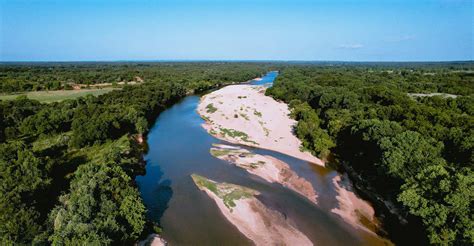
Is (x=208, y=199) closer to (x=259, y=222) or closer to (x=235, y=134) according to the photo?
(x=259, y=222)

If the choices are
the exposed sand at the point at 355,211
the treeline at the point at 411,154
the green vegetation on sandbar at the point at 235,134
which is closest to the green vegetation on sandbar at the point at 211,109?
the green vegetation on sandbar at the point at 235,134

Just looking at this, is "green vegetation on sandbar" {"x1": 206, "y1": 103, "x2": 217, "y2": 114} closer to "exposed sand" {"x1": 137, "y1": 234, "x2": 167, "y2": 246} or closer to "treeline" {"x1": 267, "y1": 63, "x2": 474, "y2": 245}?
"treeline" {"x1": 267, "y1": 63, "x2": 474, "y2": 245}

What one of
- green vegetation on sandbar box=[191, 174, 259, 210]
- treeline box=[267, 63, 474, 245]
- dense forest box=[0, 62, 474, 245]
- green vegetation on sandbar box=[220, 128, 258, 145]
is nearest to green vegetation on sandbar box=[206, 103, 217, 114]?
green vegetation on sandbar box=[220, 128, 258, 145]

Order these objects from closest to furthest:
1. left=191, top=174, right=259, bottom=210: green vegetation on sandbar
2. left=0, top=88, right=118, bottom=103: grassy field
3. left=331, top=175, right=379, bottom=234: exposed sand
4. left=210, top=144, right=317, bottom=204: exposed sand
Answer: left=331, top=175, right=379, bottom=234: exposed sand → left=191, top=174, right=259, bottom=210: green vegetation on sandbar → left=210, top=144, right=317, bottom=204: exposed sand → left=0, top=88, right=118, bottom=103: grassy field

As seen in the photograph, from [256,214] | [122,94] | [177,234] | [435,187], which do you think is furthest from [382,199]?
[122,94]

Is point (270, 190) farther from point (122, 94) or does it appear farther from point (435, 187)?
point (122, 94)

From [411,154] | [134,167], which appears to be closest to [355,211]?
[411,154]
